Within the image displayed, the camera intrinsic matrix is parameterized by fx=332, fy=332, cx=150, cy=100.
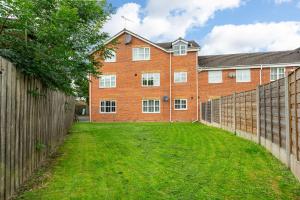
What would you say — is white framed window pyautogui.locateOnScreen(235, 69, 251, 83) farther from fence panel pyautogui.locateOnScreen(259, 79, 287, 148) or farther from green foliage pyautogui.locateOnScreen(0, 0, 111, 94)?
green foliage pyautogui.locateOnScreen(0, 0, 111, 94)

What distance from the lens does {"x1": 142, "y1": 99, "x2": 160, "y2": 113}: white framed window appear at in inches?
1243

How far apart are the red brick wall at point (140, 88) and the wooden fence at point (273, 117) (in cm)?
1601

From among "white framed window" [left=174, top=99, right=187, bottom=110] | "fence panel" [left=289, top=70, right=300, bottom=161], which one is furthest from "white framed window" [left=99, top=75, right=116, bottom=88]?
"fence panel" [left=289, top=70, right=300, bottom=161]

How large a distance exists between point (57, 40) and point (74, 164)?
2938 millimetres

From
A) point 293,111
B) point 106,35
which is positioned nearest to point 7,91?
point 293,111

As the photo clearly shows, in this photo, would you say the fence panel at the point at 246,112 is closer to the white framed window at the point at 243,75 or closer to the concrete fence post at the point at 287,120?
the concrete fence post at the point at 287,120

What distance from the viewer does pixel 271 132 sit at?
8672mm

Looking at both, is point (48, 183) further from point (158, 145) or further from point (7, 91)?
point (158, 145)

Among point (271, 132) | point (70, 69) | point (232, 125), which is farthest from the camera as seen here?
point (232, 125)

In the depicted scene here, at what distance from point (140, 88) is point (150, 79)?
130 cm

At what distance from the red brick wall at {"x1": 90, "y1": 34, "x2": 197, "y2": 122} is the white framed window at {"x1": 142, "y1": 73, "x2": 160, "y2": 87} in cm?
34

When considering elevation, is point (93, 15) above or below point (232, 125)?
above

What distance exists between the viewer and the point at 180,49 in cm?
3133

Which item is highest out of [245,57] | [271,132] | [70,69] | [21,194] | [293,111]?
[245,57]
